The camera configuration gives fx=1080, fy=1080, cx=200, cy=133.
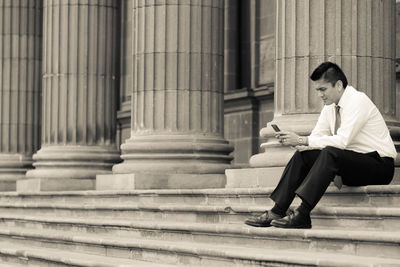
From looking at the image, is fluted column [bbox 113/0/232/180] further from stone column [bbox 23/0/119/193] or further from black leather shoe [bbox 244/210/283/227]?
black leather shoe [bbox 244/210/283/227]

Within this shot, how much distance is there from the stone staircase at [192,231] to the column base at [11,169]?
12.6 feet

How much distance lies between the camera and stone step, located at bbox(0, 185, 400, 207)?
42.6ft

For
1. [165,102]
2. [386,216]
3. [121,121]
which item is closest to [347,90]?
[386,216]

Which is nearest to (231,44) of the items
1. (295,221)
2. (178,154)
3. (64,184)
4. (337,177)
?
(64,184)

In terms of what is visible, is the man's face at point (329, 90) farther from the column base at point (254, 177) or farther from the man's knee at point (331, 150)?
the column base at point (254, 177)

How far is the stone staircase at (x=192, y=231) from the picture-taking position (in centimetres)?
1210

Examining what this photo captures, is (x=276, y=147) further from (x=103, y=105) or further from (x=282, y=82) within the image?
(x=103, y=105)

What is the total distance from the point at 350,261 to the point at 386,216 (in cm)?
144

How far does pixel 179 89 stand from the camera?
19453 mm

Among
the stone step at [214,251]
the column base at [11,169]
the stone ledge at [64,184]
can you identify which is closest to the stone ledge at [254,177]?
the stone step at [214,251]

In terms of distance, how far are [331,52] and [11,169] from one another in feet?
44.3

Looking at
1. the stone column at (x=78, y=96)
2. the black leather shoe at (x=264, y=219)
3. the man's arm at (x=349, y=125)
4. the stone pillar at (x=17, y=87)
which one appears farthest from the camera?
the stone pillar at (x=17, y=87)

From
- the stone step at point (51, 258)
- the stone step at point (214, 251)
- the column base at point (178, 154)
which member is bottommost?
the stone step at point (51, 258)

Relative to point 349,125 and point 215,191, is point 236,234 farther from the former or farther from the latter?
point 215,191
